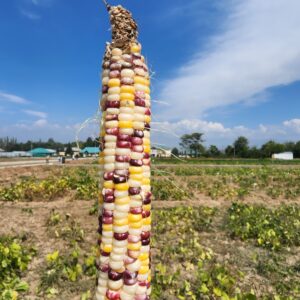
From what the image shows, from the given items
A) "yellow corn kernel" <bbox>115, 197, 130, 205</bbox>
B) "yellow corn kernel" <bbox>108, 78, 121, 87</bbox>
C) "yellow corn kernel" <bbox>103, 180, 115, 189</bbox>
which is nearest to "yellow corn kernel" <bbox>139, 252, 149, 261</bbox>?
"yellow corn kernel" <bbox>115, 197, 130, 205</bbox>

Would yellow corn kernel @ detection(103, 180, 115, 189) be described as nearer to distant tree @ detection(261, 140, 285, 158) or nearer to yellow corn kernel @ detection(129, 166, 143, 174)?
yellow corn kernel @ detection(129, 166, 143, 174)

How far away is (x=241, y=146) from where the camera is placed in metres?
110

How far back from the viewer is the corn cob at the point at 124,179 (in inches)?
94.7

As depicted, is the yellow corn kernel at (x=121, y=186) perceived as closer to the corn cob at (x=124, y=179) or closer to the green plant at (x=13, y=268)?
the corn cob at (x=124, y=179)

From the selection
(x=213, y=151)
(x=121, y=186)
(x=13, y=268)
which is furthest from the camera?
(x=213, y=151)

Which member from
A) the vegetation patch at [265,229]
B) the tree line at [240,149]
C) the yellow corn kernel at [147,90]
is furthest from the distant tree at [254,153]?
the yellow corn kernel at [147,90]

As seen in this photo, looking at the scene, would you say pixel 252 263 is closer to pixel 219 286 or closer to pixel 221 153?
pixel 219 286

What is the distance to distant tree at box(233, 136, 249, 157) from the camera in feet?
342

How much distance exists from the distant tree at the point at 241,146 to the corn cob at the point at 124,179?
104683 mm

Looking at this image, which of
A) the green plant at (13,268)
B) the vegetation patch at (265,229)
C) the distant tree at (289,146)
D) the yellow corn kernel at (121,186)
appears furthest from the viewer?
the distant tree at (289,146)

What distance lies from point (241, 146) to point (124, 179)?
111776 mm

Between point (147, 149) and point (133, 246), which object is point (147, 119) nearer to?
point (147, 149)

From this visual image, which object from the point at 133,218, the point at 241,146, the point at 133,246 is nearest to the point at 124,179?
the point at 133,218

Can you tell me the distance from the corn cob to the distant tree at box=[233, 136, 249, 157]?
343 feet
